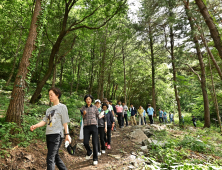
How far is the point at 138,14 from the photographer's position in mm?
16531

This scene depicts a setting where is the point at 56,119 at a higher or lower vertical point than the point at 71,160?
higher

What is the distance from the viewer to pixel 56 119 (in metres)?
2.89

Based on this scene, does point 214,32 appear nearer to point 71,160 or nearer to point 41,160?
point 71,160

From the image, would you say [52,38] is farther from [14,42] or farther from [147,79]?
[147,79]

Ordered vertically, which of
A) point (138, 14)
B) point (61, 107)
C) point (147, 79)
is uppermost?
Result: point (138, 14)

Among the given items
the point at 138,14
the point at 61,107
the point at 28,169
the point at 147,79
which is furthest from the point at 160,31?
the point at 28,169

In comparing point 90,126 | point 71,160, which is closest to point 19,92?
point 90,126

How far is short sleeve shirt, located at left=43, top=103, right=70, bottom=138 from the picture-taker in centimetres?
282

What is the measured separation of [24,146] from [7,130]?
28.3 inches

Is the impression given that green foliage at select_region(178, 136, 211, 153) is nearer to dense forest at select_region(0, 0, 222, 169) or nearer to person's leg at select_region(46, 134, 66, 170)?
dense forest at select_region(0, 0, 222, 169)

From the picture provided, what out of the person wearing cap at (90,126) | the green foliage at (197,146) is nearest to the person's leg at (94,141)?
the person wearing cap at (90,126)

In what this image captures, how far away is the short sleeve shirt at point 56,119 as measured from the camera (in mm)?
2820

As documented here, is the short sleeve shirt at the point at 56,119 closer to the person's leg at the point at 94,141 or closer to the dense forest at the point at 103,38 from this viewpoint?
the person's leg at the point at 94,141

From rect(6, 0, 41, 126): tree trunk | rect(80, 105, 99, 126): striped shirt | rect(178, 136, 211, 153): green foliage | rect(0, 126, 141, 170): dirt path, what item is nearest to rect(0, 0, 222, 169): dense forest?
rect(6, 0, 41, 126): tree trunk
